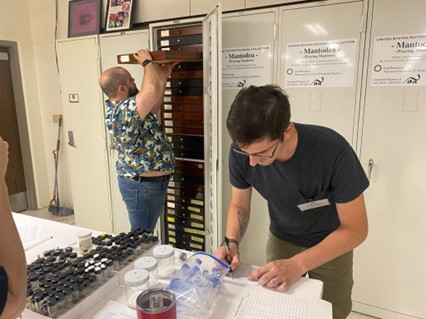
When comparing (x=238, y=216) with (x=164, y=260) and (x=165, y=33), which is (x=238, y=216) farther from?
(x=165, y=33)

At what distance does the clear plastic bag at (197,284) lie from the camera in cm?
96

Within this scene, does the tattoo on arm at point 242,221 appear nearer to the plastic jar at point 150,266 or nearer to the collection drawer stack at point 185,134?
the plastic jar at point 150,266

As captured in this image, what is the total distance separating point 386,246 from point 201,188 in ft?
4.22

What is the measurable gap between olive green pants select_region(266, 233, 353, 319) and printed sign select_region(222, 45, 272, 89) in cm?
123

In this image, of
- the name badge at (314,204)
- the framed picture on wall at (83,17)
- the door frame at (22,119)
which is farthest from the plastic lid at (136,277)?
the door frame at (22,119)

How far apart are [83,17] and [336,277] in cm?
291

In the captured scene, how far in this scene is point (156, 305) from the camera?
2.78 ft

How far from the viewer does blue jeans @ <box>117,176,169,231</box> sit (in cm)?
206

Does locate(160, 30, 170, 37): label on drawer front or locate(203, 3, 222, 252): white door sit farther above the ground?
locate(160, 30, 170, 37): label on drawer front

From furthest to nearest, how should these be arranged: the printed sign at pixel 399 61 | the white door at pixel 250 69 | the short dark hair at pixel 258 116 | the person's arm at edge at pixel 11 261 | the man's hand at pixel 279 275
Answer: the white door at pixel 250 69, the printed sign at pixel 399 61, the man's hand at pixel 279 275, the short dark hair at pixel 258 116, the person's arm at edge at pixel 11 261

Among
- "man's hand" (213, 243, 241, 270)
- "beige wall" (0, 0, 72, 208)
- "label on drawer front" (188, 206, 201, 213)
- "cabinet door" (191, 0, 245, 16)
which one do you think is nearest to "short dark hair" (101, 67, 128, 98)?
"cabinet door" (191, 0, 245, 16)

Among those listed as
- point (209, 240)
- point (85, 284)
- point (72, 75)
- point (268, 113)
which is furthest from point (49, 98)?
point (268, 113)

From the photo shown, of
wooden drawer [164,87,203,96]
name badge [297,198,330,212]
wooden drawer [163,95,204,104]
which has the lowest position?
name badge [297,198,330,212]

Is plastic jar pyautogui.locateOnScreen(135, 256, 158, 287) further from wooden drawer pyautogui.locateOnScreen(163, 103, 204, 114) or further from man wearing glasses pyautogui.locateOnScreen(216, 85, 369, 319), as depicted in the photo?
wooden drawer pyautogui.locateOnScreen(163, 103, 204, 114)
